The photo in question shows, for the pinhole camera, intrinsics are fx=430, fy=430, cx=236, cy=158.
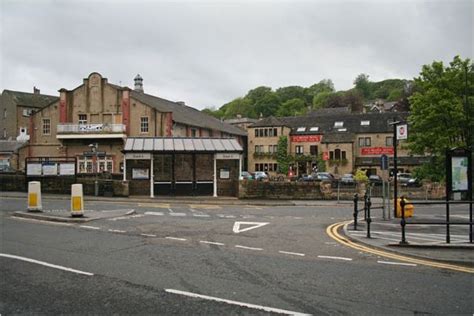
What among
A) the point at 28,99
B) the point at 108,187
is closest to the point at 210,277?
the point at 108,187

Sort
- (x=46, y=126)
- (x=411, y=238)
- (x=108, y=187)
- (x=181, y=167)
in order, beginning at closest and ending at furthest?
1. (x=411, y=238)
2. (x=108, y=187)
3. (x=181, y=167)
4. (x=46, y=126)

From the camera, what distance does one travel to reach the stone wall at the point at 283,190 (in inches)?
1162

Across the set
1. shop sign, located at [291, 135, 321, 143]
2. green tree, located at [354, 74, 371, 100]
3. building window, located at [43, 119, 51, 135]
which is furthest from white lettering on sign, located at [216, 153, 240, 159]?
green tree, located at [354, 74, 371, 100]

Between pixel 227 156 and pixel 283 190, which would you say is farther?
pixel 227 156

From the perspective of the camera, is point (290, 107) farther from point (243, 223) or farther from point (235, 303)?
point (235, 303)

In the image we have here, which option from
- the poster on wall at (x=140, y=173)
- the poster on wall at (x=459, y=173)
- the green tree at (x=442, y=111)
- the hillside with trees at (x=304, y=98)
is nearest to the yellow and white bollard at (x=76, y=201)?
the poster on wall at (x=459, y=173)

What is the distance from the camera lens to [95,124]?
4550 centimetres

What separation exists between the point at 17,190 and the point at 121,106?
18.2 metres

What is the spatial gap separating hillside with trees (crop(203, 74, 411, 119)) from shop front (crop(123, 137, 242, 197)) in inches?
3219

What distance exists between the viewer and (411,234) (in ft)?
42.5

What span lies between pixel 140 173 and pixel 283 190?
10.1m

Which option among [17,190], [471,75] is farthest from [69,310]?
[471,75]

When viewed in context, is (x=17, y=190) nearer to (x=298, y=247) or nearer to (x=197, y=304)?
(x=298, y=247)

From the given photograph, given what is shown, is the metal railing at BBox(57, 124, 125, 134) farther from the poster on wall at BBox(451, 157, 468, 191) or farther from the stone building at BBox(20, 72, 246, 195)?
the poster on wall at BBox(451, 157, 468, 191)
